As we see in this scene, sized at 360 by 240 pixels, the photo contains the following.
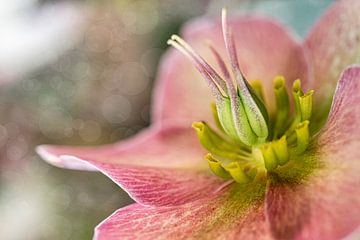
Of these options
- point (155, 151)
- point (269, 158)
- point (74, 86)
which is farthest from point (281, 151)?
point (74, 86)

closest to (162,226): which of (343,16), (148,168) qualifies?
(148,168)

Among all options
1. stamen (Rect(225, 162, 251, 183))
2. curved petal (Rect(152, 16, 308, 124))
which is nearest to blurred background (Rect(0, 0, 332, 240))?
curved petal (Rect(152, 16, 308, 124))

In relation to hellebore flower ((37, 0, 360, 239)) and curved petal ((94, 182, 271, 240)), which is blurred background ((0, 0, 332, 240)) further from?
curved petal ((94, 182, 271, 240))

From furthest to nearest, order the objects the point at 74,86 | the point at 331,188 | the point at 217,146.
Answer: the point at 74,86, the point at 217,146, the point at 331,188

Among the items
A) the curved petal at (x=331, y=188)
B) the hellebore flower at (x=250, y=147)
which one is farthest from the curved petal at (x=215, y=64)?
the curved petal at (x=331, y=188)

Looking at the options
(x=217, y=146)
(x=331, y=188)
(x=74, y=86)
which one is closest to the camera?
(x=331, y=188)

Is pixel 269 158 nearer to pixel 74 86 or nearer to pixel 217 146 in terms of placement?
pixel 217 146
